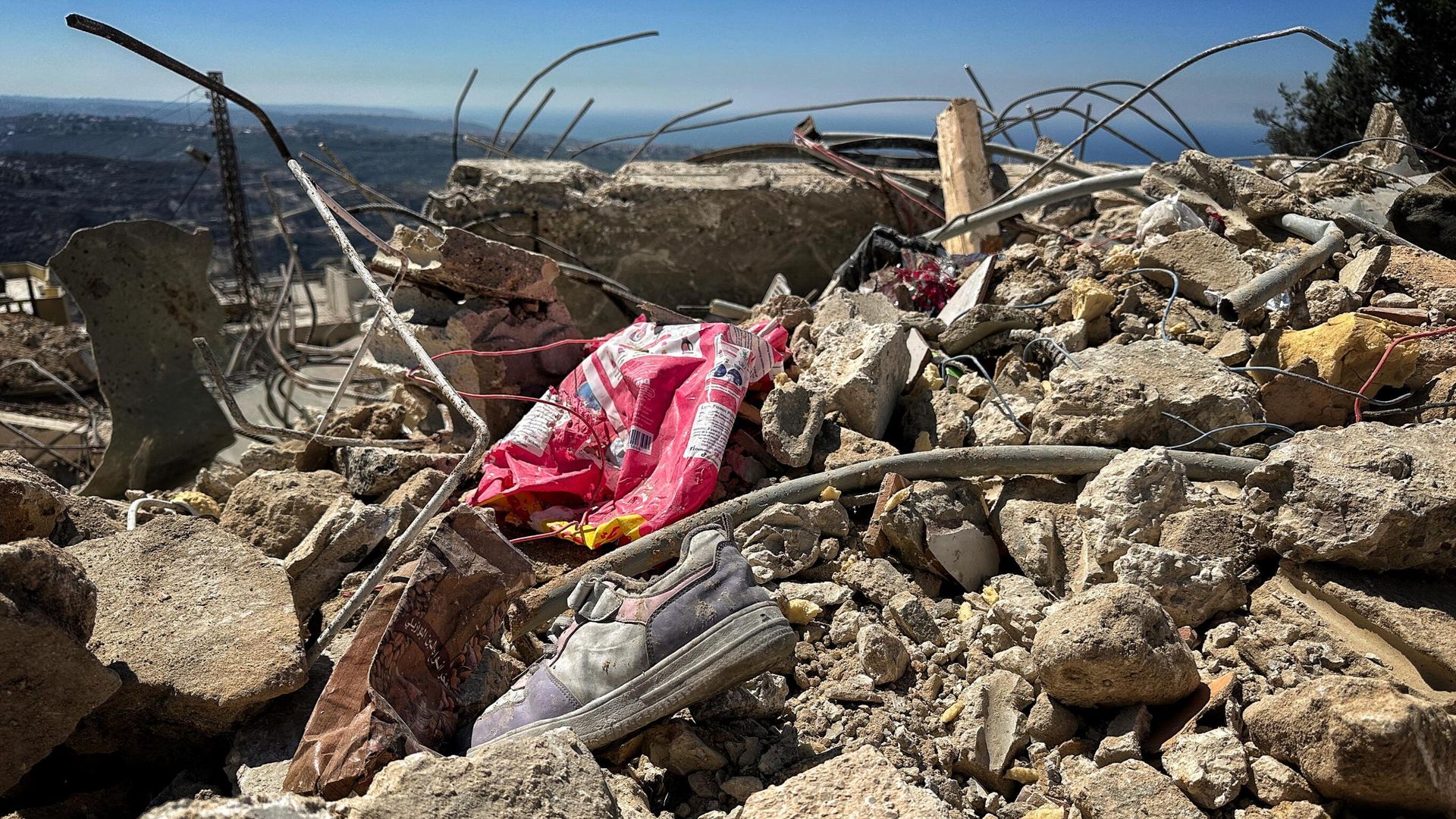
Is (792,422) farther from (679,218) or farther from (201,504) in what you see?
(679,218)

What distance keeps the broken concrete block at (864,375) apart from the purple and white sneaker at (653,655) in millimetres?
1194

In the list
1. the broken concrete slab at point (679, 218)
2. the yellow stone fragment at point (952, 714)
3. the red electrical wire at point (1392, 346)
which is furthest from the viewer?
the broken concrete slab at point (679, 218)

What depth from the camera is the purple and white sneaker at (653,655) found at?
2021mm

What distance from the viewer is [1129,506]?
2.39 metres

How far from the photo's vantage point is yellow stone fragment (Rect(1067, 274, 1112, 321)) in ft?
11.8

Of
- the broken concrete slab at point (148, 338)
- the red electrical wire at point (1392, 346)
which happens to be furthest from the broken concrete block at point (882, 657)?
the broken concrete slab at point (148, 338)

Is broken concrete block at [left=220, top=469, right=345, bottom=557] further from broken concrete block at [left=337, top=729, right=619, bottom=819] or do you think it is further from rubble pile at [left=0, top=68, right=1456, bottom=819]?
broken concrete block at [left=337, top=729, right=619, bottom=819]

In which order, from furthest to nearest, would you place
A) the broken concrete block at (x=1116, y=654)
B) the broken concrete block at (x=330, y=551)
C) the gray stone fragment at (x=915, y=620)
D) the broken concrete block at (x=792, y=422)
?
the broken concrete block at (x=792, y=422), the broken concrete block at (x=330, y=551), the gray stone fragment at (x=915, y=620), the broken concrete block at (x=1116, y=654)

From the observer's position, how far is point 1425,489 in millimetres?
2078

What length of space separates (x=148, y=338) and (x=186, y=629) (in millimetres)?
3644

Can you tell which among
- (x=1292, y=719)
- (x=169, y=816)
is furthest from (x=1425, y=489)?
(x=169, y=816)

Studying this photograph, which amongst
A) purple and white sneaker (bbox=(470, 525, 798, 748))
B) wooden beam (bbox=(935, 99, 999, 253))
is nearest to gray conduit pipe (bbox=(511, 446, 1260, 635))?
purple and white sneaker (bbox=(470, 525, 798, 748))

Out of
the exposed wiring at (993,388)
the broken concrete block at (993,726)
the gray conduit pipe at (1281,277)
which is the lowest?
the broken concrete block at (993,726)

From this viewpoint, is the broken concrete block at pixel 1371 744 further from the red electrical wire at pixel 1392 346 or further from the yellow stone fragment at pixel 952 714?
the red electrical wire at pixel 1392 346
